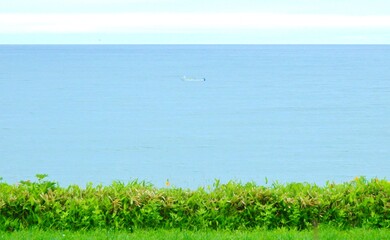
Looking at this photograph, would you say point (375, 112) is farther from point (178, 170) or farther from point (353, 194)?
point (353, 194)

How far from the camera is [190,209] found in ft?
23.8

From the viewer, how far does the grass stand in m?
6.62

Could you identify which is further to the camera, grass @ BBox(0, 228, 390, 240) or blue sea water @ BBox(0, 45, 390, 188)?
blue sea water @ BBox(0, 45, 390, 188)

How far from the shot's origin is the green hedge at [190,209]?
23.6 feet

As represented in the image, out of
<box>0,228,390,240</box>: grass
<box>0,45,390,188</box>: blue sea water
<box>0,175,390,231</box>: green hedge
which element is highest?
<box>0,45,390,188</box>: blue sea water

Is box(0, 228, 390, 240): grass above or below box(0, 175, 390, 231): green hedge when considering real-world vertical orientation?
below

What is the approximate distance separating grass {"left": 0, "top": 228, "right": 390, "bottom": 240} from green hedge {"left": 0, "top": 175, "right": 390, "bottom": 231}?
191 mm

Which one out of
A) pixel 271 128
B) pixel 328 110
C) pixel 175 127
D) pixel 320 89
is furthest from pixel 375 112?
pixel 320 89

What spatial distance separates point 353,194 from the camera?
739 cm

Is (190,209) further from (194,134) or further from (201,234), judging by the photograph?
(194,134)

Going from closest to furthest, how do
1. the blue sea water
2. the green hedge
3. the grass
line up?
the grass → the green hedge → the blue sea water

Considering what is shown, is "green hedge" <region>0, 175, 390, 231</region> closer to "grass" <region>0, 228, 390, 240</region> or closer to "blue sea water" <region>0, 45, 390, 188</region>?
"grass" <region>0, 228, 390, 240</region>

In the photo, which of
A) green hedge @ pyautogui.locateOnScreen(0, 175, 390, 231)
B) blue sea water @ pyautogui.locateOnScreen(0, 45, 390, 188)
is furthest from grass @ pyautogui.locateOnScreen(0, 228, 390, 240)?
blue sea water @ pyautogui.locateOnScreen(0, 45, 390, 188)

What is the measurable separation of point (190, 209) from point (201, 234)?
517mm
